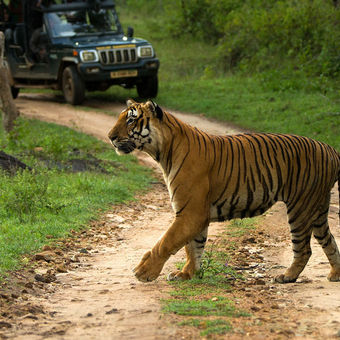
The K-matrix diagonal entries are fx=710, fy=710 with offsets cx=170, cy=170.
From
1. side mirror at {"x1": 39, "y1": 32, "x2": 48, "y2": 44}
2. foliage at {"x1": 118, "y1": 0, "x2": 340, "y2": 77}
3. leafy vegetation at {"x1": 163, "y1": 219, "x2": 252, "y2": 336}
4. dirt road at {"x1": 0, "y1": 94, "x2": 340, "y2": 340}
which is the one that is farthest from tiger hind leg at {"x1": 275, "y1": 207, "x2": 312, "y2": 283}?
side mirror at {"x1": 39, "y1": 32, "x2": 48, "y2": 44}

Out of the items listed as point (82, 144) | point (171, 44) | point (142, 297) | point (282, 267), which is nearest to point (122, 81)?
point (82, 144)

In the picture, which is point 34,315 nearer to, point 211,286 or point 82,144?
point 211,286

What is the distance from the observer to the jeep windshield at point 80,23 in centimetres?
1706

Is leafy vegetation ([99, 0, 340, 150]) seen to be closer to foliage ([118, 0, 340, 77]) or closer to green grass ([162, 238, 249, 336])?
foliage ([118, 0, 340, 77])

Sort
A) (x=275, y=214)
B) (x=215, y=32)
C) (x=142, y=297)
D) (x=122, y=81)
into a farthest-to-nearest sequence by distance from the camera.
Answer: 1. (x=215, y=32)
2. (x=122, y=81)
3. (x=275, y=214)
4. (x=142, y=297)

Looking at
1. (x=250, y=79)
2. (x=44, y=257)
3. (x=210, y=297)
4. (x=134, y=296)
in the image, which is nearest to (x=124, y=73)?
(x=250, y=79)

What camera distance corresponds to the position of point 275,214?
8.44 metres

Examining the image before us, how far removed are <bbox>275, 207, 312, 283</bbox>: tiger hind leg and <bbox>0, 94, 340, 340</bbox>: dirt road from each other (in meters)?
0.13

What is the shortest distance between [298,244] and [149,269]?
4.04 feet

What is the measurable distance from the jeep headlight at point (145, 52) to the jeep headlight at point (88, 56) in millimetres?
1062

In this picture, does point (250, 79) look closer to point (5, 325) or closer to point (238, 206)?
point (238, 206)

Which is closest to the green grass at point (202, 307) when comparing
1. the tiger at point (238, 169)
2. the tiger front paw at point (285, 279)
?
the tiger at point (238, 169)

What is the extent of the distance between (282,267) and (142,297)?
5.61 feet

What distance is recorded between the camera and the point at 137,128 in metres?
5.62
